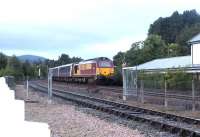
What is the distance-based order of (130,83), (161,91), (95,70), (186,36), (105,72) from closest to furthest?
(161,91) < (130,83) < (95,70) < (105,72) < (186,36)

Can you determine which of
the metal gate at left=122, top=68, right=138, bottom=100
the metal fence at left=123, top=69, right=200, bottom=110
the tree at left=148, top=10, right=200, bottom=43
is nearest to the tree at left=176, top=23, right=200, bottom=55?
the tree at left=148, top=10, right=200, bottom=43

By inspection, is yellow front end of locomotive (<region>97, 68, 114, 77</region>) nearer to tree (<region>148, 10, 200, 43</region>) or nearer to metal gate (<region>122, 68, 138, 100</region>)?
metal gate (<region>122, 68, 138, 100</region>)

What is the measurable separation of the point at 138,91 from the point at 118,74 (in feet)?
86.2

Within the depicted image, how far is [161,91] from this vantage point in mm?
32875

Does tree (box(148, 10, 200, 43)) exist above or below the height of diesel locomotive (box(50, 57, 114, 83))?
above

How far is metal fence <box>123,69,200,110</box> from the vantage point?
2689cm

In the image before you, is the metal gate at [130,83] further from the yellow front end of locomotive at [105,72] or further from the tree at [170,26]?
the tree at [170,26]

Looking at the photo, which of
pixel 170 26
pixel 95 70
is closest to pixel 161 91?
pixel 95 70

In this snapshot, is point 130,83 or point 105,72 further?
point 105,72

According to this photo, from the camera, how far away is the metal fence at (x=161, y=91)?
26.9 m

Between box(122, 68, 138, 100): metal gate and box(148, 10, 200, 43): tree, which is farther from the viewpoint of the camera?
box(148, 10, 200, 43): tree

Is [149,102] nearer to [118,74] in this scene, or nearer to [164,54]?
[118,74]

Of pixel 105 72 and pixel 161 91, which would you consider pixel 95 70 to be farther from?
pixel 161 91

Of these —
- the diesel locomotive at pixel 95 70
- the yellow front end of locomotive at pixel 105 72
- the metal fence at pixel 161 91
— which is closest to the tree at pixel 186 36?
the diesel locomotive at pixel 95 70
